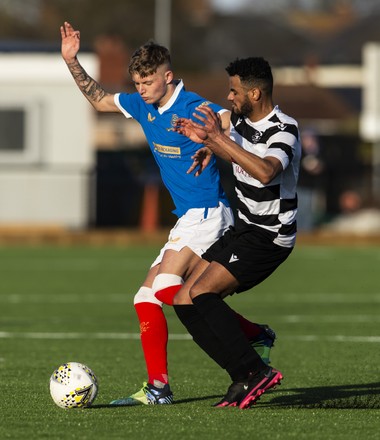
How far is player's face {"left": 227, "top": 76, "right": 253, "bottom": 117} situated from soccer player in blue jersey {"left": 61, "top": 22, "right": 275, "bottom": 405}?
31 cm

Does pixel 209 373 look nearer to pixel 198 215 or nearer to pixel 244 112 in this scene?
pixel 198 215

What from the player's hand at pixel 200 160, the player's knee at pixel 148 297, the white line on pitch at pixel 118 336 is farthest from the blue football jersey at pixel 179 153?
the white line on pitch at pixel 118 336

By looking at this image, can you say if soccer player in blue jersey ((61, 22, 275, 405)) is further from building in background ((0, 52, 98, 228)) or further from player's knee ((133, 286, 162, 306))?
building in background ((0, 52, 98, 228))

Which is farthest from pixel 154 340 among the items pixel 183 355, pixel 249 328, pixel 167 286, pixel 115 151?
pixel 115 151

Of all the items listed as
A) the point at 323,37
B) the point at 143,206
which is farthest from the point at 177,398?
Answer: the point at 323,37

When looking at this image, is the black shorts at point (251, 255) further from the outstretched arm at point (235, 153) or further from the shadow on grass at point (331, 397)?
the shadow on grass at point (331, 397)

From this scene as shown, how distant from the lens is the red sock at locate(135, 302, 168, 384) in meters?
9.40

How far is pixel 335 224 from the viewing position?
3491cm

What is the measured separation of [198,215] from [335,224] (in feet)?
84.2

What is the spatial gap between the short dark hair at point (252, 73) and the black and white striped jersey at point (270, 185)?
0.65 feet

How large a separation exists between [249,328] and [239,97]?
5.32 ft

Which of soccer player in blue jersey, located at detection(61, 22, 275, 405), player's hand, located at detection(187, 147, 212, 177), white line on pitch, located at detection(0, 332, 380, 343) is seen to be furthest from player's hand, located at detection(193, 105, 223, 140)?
white line on pitch, located at detection(0, 332, 380, 343)

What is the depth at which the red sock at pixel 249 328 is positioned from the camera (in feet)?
31.3

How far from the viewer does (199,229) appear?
9.41 m
